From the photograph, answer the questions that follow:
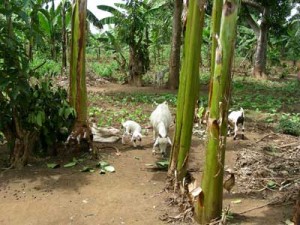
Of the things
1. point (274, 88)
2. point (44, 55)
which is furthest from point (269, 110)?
point (44, 55)

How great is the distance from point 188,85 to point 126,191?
5.61 ft

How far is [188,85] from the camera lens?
15.7 feet

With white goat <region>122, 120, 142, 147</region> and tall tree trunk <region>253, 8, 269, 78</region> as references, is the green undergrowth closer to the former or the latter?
white goat <region>122, 120, 142, 147</region>

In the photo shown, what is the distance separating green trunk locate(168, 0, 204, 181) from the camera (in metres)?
4.65

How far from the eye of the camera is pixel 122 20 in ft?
56.0

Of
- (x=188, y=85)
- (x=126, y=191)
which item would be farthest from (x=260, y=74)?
(x=188, y=85)

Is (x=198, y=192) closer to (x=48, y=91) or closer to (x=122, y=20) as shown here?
(x=48, y=91)

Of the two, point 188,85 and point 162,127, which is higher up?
point 188,85

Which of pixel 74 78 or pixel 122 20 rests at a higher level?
pixel 122 20

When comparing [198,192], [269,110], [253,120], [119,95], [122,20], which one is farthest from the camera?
[122,20]

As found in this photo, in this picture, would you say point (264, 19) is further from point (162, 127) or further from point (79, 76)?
point (79, 76)

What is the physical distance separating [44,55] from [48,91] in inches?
626

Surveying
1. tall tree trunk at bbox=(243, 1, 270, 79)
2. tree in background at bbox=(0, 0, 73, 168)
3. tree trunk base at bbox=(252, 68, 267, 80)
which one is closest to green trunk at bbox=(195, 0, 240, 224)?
tree in background at bbox=(0, 0, 73, 168)

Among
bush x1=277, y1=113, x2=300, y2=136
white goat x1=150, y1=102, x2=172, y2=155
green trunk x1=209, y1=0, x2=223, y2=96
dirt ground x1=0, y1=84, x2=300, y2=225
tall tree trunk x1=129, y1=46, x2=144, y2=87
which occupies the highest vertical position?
green trunk x1=209, y1=0, x2=223, y2=96
